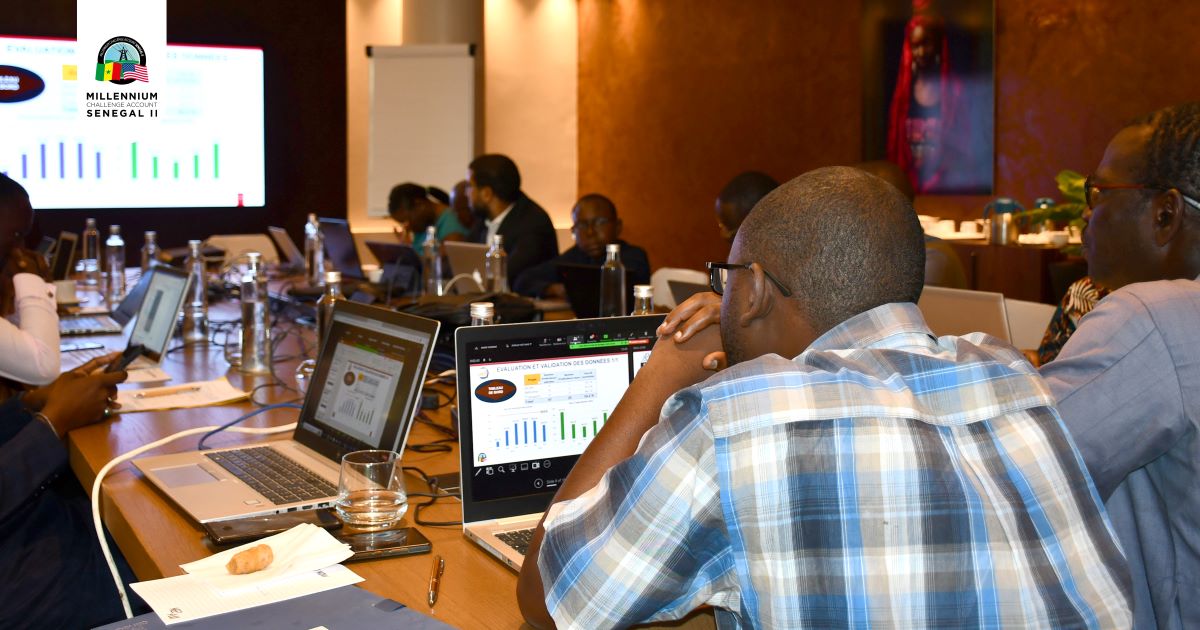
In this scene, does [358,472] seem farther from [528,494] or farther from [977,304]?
[977,304]

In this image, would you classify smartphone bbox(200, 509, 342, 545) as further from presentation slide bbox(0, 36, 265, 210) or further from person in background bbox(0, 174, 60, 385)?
presentation slide bbox(0, 36, 265, 210)

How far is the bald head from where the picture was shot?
3.77 feet

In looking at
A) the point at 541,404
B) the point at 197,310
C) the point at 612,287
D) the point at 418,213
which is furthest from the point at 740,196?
the point at 418,213

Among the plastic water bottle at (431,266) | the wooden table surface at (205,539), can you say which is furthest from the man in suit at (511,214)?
the wooden table surface at (205,539)

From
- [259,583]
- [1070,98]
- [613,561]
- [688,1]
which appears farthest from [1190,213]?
[688,1]

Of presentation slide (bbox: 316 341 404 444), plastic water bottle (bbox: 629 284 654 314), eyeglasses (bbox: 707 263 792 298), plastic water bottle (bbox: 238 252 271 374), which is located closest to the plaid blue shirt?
eyeglasses (bbox: 707 263 792 298)

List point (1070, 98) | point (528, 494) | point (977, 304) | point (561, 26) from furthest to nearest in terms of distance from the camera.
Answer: point (561, 26) < point (1070, 98) < point (977, 304) < point (528, 494)

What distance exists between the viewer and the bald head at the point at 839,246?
1.15m

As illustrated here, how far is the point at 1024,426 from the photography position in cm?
109

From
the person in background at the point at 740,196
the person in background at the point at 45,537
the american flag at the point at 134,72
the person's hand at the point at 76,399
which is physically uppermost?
the american flag at the point at 134,72

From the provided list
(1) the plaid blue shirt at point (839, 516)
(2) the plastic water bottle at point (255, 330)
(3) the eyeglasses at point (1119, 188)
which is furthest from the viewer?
(2) the plastic water bottle at point (255, 330)

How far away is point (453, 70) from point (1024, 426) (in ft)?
26.6

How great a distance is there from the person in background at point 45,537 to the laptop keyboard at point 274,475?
31 centimetres

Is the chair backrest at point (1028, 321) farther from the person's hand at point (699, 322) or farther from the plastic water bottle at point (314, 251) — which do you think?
the plastic water bottle at point (314, 251)
